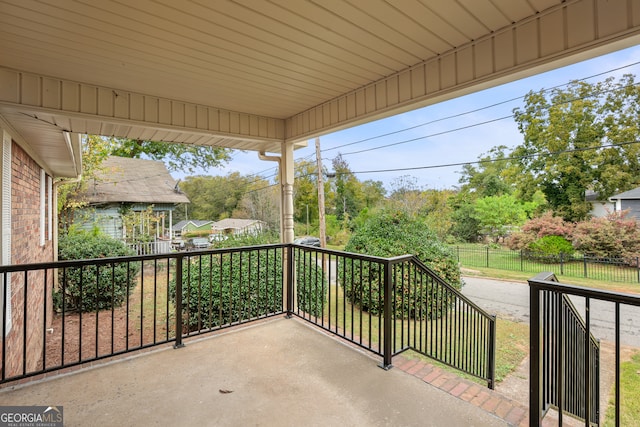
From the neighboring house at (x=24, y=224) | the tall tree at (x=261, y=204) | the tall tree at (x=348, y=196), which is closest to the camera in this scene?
the neighboring house at (x=24, y=224)

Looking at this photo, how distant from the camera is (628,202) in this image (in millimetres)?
4281

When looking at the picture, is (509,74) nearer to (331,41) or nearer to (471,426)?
(331,41)

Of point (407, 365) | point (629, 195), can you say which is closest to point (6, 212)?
point (407, 365)

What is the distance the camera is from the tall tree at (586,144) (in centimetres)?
425

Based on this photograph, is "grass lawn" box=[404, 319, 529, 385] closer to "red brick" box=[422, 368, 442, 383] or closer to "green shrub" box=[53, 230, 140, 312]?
"red brick" box=[422, 368, 442, 383]

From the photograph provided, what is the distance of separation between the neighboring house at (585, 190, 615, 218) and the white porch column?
459 cm

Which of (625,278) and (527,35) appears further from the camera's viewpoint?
(625,278)

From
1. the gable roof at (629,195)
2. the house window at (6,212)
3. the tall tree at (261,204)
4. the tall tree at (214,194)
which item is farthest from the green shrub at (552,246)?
the tall tree at (214,194)

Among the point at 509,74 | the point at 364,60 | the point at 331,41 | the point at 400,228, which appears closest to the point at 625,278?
the point at 400,228

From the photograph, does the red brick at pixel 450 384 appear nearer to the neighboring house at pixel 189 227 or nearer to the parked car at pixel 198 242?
the parked car at pixel 198 242

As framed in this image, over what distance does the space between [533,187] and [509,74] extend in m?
6.59

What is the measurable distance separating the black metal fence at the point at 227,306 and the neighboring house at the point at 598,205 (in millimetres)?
2590

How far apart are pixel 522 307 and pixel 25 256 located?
27.5 ft

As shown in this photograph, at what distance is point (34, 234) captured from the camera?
4184 mm
